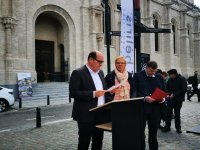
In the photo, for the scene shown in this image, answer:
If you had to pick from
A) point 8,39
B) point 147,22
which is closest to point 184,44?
point 147,22

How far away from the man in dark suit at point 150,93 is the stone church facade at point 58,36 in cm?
1537

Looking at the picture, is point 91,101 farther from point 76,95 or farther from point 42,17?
point 42,17

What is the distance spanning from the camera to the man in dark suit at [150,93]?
5.59 meters

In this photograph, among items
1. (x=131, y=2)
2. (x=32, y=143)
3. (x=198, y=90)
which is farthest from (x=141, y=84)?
(x=198, y=90)

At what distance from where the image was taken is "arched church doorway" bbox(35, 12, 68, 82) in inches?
1001

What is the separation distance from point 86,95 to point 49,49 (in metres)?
22.7

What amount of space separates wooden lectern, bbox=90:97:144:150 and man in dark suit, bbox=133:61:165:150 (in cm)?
132

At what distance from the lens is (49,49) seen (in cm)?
2634

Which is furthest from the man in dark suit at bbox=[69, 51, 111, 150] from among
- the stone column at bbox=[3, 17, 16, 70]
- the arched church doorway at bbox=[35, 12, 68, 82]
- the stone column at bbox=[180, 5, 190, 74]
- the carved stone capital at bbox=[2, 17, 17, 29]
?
the stone column at bbox=[180, 5, 190, 74]

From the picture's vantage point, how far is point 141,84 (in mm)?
5855

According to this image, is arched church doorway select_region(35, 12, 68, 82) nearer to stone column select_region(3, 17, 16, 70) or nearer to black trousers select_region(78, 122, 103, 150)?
stone column select_region(3, 17, 16, 70)

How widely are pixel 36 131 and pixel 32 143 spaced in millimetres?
1601

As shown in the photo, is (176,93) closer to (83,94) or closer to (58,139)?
(58,139)

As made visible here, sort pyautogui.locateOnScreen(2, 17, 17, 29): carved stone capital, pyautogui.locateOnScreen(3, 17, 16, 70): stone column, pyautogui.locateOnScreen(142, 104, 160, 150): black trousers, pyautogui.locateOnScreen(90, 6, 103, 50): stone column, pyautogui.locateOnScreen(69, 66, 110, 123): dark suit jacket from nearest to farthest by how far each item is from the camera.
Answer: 1. pyautogui.locateOnScreen(69, 66, 110, 123): dark suit jacket
2. pyautogui.locateOnScreen(142, 104, 160, 150): black trousers
3. pyautogui.locateOnScreen(2, 17, 17, 29): carved stone capital
4. pyautogui.locateOnScreen(3, 17, 16, 70): stone column
5. pyautogui.locateOnScreen(90, 6, 103, 50): stone column
